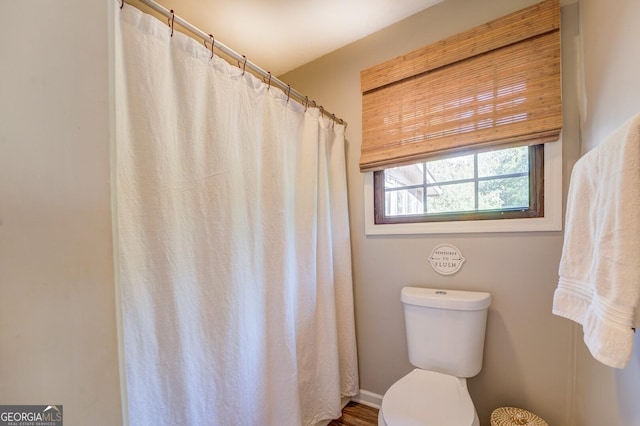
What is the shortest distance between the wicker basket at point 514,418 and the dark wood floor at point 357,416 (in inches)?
26.2

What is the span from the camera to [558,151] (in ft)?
3.77

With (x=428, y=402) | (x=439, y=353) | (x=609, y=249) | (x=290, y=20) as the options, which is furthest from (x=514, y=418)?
(x=290, y=20)

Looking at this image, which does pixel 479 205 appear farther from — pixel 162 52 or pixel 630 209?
pixel 162 52

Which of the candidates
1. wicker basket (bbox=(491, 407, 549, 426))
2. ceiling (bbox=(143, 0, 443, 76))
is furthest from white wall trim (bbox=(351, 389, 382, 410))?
ceiling (bbox=(143, 0, 443, 76))

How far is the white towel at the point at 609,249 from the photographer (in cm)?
55

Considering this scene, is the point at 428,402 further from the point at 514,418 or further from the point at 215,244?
the point at 215,244

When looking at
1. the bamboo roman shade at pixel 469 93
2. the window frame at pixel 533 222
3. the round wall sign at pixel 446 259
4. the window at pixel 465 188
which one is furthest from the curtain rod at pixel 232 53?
the round wall sign at pixel 446 259

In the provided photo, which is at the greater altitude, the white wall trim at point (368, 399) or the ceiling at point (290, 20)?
the ceiling at point (290, 20)

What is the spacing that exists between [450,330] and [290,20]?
1.90 metres

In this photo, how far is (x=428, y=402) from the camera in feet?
3.32

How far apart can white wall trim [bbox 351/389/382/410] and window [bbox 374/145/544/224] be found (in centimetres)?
111

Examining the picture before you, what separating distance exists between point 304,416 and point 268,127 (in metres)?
1.52

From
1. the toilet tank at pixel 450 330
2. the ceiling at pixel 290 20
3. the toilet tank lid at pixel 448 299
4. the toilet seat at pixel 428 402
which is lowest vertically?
the toilet seat at pixel 428 402

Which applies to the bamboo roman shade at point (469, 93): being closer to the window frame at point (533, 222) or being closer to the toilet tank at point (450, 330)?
the window frame at point (533, 222)
